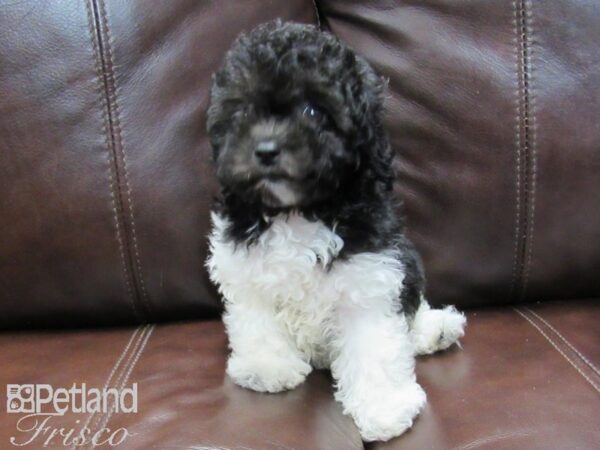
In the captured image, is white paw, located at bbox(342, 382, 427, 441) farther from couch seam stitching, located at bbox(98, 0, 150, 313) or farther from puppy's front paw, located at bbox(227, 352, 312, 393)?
couch seam stitching, located at bbox(98, 0, 150, 313)

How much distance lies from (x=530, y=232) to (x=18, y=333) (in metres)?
1.32

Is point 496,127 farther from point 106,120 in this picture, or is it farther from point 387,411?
point 106,120

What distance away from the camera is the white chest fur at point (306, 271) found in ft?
4.64

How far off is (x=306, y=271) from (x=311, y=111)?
0.34 m

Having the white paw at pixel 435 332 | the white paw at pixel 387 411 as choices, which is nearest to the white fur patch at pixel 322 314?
the white paw at pixel 387 411

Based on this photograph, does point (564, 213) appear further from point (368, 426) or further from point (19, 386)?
point (19, 386)

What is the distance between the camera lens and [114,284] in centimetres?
171

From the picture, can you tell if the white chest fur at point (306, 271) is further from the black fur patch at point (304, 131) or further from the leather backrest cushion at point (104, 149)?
the leather backrest cushion at point (104, 149)

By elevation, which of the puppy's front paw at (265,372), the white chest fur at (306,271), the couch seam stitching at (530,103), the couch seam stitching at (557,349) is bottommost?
the couch seam stitching at (557,349)

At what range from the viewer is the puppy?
1.28 meters

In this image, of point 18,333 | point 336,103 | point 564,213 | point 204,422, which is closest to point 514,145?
point 564,213

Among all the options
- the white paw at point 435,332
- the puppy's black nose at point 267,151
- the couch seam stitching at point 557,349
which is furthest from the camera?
the white paw at point 435,332

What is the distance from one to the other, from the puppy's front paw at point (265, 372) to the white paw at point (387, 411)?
15 centimetres

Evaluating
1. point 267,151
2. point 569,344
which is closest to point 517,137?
point 569,344
